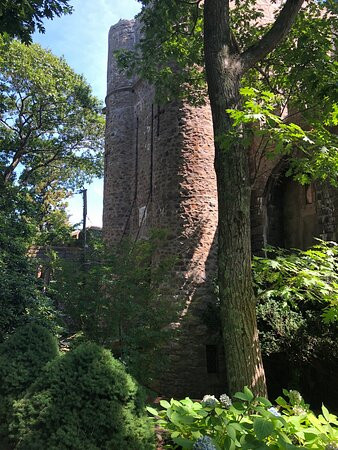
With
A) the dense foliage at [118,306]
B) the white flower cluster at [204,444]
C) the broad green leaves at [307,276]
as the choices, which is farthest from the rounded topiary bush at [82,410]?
the dense foliage at [118,306]

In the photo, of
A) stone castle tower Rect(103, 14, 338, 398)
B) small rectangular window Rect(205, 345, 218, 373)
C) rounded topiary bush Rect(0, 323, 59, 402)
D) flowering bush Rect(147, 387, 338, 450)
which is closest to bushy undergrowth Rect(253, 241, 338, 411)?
small rectangular window Rect(205, 345, 218, 373)

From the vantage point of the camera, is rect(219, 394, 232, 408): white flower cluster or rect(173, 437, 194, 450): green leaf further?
rect(219, 394, 232, 408): white flower cluster

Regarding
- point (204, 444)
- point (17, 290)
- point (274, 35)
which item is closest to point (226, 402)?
point (204, 444)

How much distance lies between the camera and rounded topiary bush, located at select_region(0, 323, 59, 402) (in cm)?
402

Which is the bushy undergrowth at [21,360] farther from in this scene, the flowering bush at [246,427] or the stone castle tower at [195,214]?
the stone castle tower at [195,214]

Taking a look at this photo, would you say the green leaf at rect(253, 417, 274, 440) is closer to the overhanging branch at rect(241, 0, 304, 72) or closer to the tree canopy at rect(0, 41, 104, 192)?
the overhanging branch at rect(241, 0, 304, 72)

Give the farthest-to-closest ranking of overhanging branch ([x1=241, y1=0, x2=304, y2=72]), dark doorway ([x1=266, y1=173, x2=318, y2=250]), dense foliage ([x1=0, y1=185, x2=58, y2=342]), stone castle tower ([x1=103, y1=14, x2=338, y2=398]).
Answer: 1. dark doorway ([x1=266, y1=173, x2=318, y2=250])
2. stone castle tower ([x1=103, y1=14, x2=338, y2=398])
3. dense foliage ([x1=0, y1=185, x2=58, y2=342])
4. overhanging branch ([x1=241, y1=0, x2=304, y2=72])

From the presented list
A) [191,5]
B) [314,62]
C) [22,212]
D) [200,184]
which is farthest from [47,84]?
[314,62]

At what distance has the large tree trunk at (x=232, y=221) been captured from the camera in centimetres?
442

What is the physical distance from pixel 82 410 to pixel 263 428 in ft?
5.31

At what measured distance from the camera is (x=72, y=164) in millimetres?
21844

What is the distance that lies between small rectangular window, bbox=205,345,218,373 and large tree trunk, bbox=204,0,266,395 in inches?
237

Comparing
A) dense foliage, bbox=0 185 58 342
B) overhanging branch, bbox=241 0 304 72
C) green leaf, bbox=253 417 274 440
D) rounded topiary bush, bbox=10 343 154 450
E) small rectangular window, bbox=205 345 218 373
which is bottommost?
small rectangular window, bbox=205 345 218 373

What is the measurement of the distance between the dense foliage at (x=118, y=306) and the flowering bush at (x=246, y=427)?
307 centimetres
